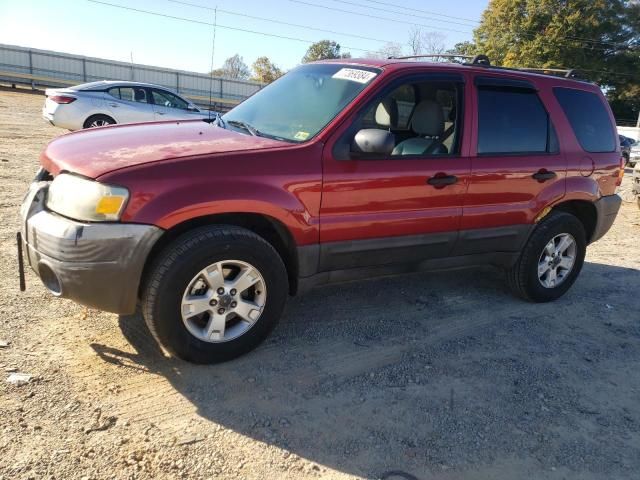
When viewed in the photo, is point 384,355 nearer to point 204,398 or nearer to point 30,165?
point 204,398

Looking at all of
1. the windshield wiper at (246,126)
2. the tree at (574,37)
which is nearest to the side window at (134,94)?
the windshield wiper at (246,126)

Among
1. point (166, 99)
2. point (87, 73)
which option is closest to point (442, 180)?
point (166, 99)

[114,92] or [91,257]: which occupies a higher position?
[114,92]

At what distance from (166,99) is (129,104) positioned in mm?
920

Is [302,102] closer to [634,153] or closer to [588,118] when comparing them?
[588,118]

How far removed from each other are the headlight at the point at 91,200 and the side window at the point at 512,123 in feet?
8.84

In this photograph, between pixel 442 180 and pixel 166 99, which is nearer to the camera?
pixel 442 180

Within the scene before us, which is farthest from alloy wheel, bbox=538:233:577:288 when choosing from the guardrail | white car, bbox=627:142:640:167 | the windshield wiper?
the guardrail

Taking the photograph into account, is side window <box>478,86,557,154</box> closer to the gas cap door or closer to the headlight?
the gas cap door

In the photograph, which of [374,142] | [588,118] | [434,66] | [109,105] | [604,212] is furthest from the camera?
[109,105]

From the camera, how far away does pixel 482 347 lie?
157 inches

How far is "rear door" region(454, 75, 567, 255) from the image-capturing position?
4.18 metres

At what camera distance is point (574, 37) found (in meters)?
39.8

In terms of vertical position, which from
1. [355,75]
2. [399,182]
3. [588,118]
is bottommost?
[399,182]
